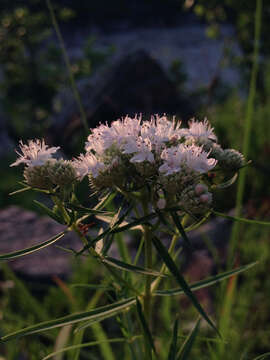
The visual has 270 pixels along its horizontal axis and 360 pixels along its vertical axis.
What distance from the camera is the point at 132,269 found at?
1.01 meters

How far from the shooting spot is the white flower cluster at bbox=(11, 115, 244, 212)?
103 cm

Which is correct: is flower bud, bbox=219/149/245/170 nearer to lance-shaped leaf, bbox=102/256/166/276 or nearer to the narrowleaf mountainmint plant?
the narrowleaf mountainmint plant

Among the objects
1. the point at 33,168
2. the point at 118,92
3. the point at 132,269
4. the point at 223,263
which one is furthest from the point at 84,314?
the point at 118,92

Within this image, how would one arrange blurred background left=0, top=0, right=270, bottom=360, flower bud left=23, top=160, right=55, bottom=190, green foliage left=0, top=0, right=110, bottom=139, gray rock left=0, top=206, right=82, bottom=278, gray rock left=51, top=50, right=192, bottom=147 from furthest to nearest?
green foliage left=0, top=0, right=110, bottom=139 < gray rock left=51, top=50, right=192, bottom=147 < blurred background left=0, top=0, right=270, bottom=360 < gray rock left=0, top=206, right=82, bottom=278 < flower bud left=23, top=160, right=55, bottom=190

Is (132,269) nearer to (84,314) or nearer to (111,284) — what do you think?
(84,314)

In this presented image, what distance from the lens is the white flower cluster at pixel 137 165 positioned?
1.03 meters

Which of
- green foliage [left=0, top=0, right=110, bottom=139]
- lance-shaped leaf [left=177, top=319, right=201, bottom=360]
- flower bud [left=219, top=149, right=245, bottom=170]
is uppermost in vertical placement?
green foliage [left=0, top=0, right=110, bottom=139]

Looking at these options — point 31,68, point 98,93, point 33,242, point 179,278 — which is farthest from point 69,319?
point 31,68

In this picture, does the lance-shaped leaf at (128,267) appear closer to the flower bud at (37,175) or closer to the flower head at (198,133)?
the flower bud at (37,175)

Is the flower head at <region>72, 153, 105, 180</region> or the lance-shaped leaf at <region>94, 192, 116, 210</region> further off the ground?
the flower head at <region>72, 153, 105, 180</region>

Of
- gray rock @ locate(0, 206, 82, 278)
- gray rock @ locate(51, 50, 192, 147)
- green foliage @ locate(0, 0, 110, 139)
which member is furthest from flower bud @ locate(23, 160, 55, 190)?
green foliage @ locate(0, 0, 110, 139)

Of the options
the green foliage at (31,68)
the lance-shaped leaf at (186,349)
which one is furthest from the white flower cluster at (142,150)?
the green foliage at (31,68)

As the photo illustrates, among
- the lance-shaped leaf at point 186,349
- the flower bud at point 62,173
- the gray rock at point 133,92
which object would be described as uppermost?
the gray rock at point 133,92

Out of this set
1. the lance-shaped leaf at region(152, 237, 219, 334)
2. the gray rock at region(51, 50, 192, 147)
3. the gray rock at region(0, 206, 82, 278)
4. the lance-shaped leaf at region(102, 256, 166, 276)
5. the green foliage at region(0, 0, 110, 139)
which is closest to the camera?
the lance-shaped leaf at region(152, 237, 219, 334)
